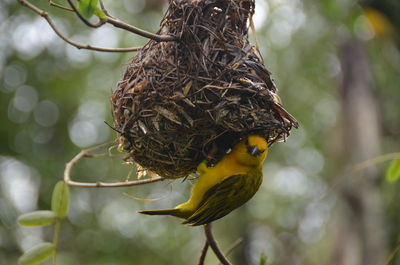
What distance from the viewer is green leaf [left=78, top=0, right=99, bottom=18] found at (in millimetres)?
2301

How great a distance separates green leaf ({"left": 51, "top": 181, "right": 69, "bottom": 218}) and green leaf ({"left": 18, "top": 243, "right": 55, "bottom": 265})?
18 centimetres

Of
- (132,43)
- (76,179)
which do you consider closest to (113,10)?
(132,43)

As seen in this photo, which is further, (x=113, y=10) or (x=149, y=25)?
(x=113, y=10)

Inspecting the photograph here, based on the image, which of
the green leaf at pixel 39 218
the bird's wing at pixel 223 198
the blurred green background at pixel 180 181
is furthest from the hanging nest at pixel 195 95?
the blurred green background at pixel 180 181

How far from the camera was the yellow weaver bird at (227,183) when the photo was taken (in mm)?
2973

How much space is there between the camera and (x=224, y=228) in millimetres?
11758

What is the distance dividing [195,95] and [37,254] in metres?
1.11

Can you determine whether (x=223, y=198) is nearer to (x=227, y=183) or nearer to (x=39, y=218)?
(x=227, y=183)

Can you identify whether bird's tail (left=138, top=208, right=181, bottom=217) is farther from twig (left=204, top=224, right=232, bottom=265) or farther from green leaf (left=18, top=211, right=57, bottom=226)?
green leaf (left=18, top=211, right=57, bottom=226)

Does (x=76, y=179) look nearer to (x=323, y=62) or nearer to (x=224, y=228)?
(x=224, y=228)

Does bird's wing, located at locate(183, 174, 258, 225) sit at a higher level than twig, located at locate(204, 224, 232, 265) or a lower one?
higher

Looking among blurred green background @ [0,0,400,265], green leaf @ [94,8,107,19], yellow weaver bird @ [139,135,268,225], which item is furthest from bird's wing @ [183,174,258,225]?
blurred green background @ [0,0,400,265]

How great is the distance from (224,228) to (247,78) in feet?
29.9

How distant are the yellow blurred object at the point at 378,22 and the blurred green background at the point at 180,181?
1.35 metres
